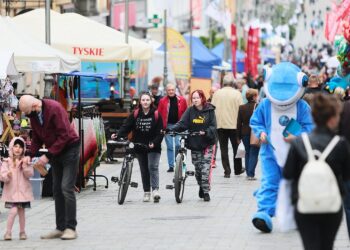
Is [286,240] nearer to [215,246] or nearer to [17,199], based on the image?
[215,246]

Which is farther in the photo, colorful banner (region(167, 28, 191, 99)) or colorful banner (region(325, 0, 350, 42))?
colorful banner (region(167, 28, 191, 99))

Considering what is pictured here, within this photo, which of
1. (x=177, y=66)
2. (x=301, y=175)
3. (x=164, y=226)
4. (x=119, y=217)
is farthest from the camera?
(x=177, y=66)

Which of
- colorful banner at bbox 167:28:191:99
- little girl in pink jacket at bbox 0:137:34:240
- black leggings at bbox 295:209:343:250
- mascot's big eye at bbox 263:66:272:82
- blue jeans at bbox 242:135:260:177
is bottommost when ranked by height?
blue jeans at bbox 242:135:260:177

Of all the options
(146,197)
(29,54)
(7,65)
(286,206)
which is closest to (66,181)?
(7,65)

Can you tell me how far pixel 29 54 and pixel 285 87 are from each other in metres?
6.15

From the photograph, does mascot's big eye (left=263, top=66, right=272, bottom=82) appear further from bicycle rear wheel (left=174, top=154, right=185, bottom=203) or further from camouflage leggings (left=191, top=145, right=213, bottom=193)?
camouflage leggings (left=191, top=145, right=213, bottom=193)

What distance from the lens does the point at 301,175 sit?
8398 millimetres

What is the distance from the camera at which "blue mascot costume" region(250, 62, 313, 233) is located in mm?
13469

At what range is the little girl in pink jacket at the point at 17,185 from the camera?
13234 mm

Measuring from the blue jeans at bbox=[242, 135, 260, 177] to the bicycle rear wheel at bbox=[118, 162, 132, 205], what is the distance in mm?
4092

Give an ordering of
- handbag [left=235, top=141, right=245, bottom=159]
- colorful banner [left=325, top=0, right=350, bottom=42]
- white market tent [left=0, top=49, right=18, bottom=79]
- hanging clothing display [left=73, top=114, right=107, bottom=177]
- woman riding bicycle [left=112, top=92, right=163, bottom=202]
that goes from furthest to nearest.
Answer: handbag [left=235, top=141, right=245, bottom=159], hanging clothing display [left=73, top=114, right=107, bottom=177], colorful banner [left=325, top=0, right=350, bottom=42], woman riding bicycle [left=112, top=92, right=163, bottom=202], white market tent [left=0, top=49, right=18, bottom=79]

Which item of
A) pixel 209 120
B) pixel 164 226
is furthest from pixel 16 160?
pixel 209 120

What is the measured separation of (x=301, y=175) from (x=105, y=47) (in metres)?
17.3

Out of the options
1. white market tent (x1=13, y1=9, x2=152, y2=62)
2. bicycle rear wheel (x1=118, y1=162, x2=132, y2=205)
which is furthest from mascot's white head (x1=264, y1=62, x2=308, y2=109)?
white market tent (x1=13, y1=9, x2=152, y2=62)
